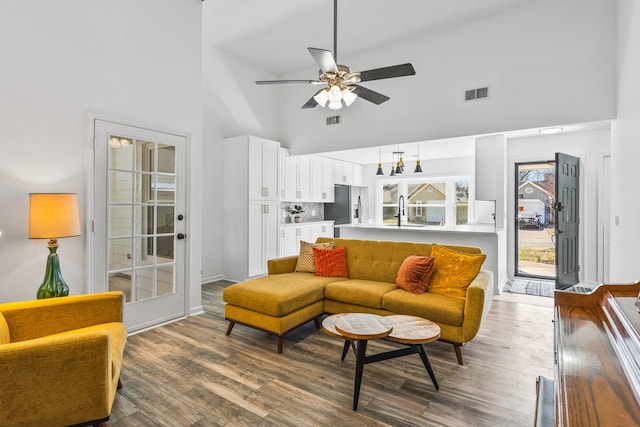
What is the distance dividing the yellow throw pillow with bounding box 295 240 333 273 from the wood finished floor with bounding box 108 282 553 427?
0.70 metres

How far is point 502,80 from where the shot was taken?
437 centimetres

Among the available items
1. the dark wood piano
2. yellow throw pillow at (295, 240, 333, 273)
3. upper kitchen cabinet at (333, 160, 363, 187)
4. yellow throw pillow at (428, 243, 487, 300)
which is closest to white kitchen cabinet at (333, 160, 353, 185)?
upper kitchen cabinet at (333, 160, 363, 187)

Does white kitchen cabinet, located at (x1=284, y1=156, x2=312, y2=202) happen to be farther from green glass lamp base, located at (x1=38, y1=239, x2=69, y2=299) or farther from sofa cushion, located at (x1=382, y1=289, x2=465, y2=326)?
green glass lamp base, located at (x1=38, y1=239, x2=69, y2=299)

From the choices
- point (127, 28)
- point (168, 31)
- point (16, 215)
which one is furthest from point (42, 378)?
point (168, 31)

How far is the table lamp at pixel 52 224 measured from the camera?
8.09 feet

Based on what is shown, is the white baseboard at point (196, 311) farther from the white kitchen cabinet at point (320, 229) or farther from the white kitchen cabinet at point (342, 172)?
the white kitchen cabinet at point (342, 172)

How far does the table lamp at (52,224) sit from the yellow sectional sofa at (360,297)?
52.1 inches

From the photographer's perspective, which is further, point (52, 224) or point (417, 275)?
point (417, 275)

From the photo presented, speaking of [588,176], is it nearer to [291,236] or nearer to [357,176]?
[357,176]

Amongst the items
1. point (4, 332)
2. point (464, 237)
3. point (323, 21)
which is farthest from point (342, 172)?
point (4, 332)

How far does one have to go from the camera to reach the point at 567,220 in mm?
4926

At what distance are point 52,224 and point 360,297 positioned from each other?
254 cm

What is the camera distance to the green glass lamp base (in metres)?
2.50

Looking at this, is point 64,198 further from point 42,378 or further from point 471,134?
point 471,134
